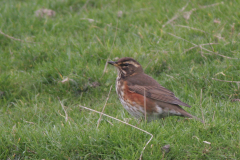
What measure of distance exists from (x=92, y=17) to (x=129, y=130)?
17.4 feet

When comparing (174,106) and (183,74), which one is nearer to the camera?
(174,106)

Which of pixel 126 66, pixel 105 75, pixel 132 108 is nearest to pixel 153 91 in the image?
pixel 132 108

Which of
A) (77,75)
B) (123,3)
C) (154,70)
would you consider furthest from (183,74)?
(123,3)

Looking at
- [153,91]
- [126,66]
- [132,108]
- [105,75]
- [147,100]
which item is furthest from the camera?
[105,75]

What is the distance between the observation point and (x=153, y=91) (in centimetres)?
657

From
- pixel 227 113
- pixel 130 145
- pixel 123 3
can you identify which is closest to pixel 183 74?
pixel 227 113

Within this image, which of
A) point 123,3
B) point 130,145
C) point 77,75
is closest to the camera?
point 130,145

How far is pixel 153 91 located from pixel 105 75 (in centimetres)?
152

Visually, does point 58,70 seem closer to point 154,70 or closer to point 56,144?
point 154,70

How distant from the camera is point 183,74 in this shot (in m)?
→ 7.34

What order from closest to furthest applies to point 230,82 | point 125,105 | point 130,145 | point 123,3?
1. point 130,145
2. point 125,105
3. point 230,82
4. point 123,3

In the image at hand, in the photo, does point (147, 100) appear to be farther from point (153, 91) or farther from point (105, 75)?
point (105, 75)

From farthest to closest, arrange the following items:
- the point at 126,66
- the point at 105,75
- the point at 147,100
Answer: the point at 105,75 → the point at 126,66 → the point at 147,100

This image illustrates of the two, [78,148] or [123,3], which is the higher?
[123,3]
